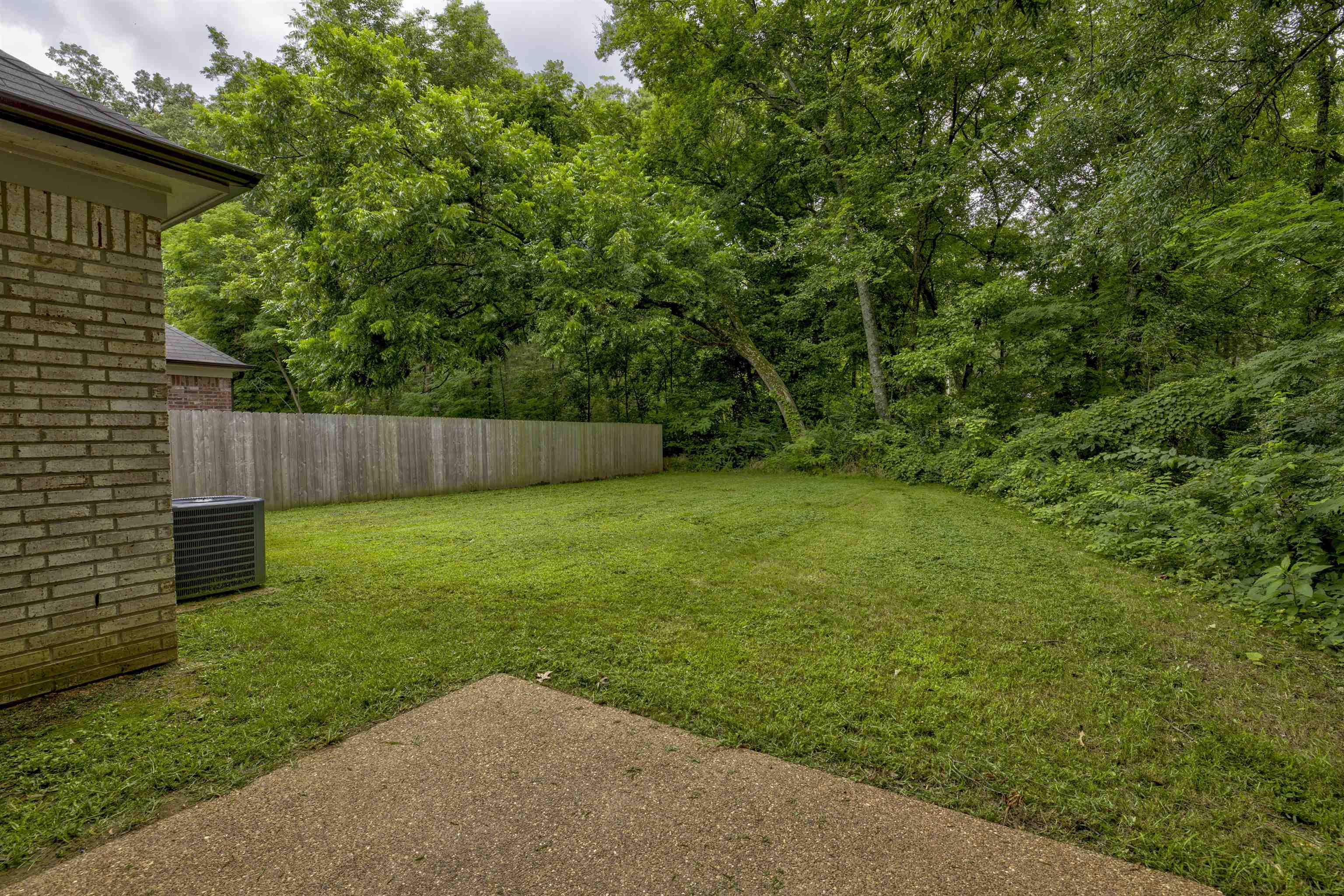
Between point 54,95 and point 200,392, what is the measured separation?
12.0 meters

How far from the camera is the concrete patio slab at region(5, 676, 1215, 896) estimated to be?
1.42 metres

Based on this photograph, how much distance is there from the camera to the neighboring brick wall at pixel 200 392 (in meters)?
11.4

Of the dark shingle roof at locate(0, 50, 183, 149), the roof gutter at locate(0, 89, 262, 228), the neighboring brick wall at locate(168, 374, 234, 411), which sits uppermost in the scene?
the dark shingle roof at locate(0, 50, 183, 149)

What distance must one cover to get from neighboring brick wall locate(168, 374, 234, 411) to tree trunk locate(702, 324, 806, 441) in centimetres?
1124

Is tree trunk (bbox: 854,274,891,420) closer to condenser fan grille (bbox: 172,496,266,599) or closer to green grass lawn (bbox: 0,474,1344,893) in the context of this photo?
green grass lawn (bbox: 0,474,1344,893)

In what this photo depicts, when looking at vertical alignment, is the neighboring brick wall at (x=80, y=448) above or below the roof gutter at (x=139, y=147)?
below

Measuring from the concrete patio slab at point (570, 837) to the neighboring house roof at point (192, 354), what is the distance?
12642 mm

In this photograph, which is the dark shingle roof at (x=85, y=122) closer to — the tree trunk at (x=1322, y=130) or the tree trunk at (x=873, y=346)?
the tree trunk at (x=1322, y=130)

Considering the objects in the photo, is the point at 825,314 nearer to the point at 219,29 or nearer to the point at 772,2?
the point at 772,2

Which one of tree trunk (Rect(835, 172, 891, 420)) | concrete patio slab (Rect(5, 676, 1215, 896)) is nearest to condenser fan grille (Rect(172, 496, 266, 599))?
concrete patio slab (Rect(5, 676, 1215, 896))

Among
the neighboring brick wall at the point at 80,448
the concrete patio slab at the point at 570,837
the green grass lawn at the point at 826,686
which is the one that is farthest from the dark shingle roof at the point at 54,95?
the concrete patio slab at the point at 570,837

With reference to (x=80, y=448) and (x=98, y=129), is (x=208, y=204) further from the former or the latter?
(x=80, y=448)

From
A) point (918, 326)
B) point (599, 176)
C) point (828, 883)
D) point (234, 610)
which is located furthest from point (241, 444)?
point (918, 326)

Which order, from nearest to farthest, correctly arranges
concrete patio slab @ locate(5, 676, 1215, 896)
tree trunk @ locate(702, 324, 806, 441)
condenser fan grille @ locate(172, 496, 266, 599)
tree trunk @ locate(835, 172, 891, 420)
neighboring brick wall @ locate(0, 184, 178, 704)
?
concrete patio slab @ locate(5, 676, 1215, 896) → neighboring brick wall @ locate(0, 184, 178, 704) → condenser fan grille @ locate(172, 496, 266, 599) → tree trunk @ locate(835, 172, 891, 420) → tree trunk @ locate(702, 324, 806, 441)
